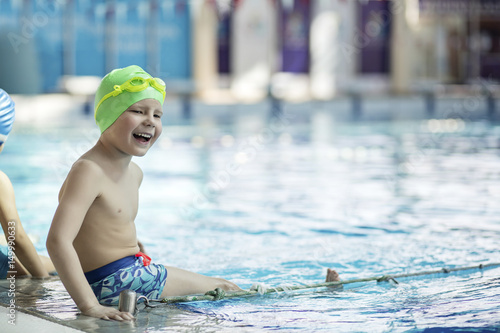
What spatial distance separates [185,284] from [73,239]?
0.68m

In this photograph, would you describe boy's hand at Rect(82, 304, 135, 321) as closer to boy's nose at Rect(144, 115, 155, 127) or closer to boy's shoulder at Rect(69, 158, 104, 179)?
boy's shoulder at Rect(69, 158, 104, 179)

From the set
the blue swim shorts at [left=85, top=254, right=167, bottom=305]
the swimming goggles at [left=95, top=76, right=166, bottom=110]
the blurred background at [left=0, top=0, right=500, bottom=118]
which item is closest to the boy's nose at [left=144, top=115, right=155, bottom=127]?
the swimming goggles at [left=95, top=76, right=166, bottom=110]

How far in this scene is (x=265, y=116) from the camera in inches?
829

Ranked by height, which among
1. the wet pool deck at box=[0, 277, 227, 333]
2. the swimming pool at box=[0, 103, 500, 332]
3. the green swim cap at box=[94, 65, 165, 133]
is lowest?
the swimming pool at box=[0, 103, 500, 332]

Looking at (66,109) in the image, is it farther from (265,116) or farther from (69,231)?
(69,231)

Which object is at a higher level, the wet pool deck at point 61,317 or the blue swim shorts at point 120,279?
the blue swim shorts at point 120,279

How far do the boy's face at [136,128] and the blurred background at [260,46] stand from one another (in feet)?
61.2
